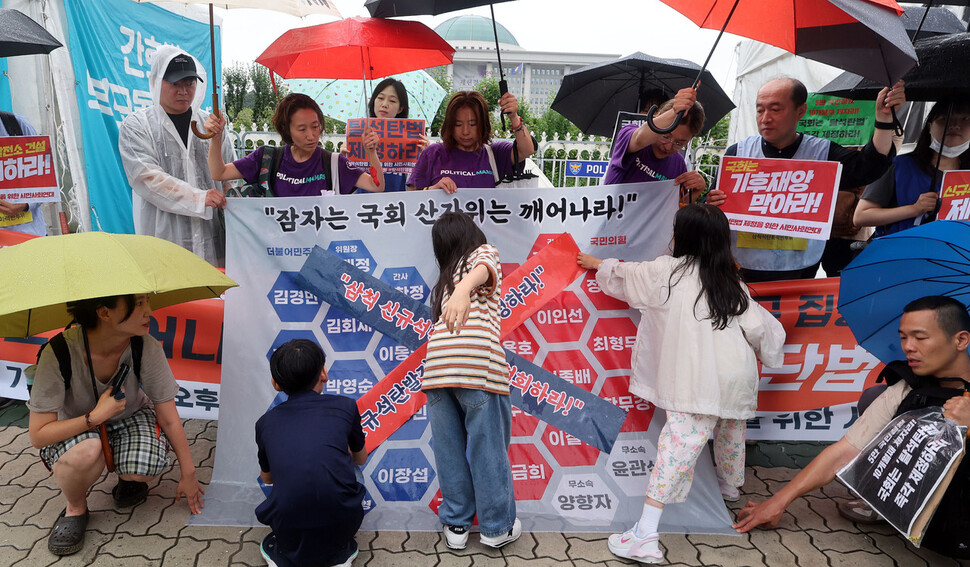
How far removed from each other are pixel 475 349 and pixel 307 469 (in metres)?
0.81

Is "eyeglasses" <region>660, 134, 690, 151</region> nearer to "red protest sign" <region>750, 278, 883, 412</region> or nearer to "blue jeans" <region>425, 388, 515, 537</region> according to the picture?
"red protest sign" <region>750, 278, 883, 412</region>

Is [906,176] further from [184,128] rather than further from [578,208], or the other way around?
[184,128]

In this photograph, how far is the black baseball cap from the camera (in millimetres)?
3725

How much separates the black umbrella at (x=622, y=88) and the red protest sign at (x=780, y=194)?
6.79 ft

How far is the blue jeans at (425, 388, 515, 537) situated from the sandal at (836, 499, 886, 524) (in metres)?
1.75

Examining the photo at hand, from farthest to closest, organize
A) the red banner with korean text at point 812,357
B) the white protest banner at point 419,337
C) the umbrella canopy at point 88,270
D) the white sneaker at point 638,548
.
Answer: the red banner with korean text at point 812,357 → the white protest banner at point 419,337 → the white sneaker at point 638,548 → the umbrella canopy at point 88,270

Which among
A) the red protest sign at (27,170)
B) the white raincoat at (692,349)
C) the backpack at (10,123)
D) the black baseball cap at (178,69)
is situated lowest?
the white raincoat at (692,349)

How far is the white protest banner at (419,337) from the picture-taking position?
9.70 feet

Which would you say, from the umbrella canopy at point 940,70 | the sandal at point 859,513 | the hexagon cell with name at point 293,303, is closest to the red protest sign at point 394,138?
the hexagon cell with name at point 293,303

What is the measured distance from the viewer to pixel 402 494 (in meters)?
2.95

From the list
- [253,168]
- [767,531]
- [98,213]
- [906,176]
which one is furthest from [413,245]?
[98,213]

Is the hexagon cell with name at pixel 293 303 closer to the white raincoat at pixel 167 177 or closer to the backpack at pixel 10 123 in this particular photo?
the white raincoat at pixel 167 177

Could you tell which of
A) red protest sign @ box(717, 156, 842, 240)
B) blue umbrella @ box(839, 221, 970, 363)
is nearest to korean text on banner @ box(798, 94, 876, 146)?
red protest sign @ box(717, 156, 842, 240)

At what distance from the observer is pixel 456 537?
8.81 ft
